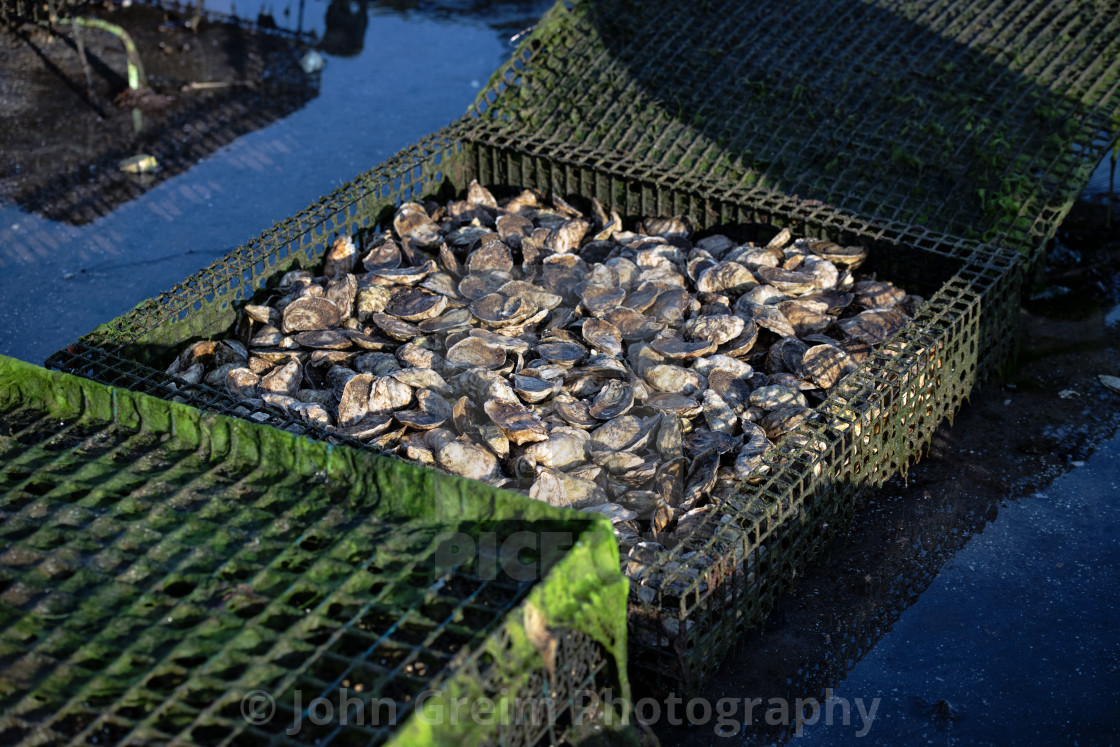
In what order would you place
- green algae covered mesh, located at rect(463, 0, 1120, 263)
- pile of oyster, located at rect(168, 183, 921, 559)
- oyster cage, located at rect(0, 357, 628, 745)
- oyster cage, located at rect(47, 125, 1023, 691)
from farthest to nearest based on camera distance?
green algae covered mesh, located at rect(463, 0, 1120, 263) → pile of oyster, located at rect(168, 183, 921, 559) → oyster cage, located at rect(47, 125, 1023, 691) → oyster cage, located at rect(0, 357, 628, 745)

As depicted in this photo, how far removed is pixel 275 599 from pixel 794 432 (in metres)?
1.68

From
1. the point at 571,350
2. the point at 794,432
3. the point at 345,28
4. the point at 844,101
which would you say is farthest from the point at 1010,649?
the point at 345,28

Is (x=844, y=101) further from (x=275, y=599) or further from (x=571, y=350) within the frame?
(x=275, y=599)

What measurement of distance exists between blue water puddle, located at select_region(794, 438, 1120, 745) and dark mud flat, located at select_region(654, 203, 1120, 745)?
0.01m

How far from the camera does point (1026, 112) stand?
5109 millimetres

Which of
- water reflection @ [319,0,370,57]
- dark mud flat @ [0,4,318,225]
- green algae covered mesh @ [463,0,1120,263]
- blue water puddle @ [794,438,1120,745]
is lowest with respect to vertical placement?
blue water puddle @ [794,438,1120,745]

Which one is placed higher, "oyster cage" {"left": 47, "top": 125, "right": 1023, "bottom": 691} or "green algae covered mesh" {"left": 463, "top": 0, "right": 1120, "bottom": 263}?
"green algae covered mesh" {"left": 463, "top": 0, "right": 1120, "bottom": 263}

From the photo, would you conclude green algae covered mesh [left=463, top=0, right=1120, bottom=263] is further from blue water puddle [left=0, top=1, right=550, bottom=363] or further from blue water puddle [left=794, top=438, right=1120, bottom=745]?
blue water puddle [left=0, top=1, right=550, bottom=363]

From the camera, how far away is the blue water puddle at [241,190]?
5.35 meters

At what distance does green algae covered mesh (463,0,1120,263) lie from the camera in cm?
484

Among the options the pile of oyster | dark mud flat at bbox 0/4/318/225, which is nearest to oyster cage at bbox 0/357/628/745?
the pile of oyster

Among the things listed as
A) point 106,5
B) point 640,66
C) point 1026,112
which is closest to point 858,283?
point 1026,112

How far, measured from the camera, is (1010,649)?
3381 mm

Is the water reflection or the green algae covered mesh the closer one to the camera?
the green algae covered mesh
